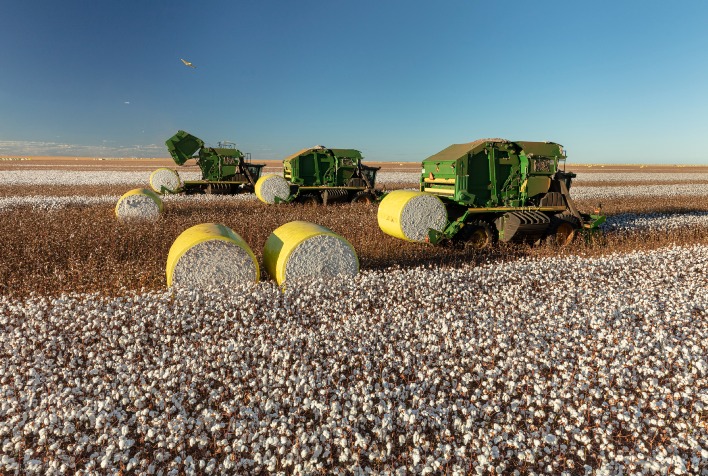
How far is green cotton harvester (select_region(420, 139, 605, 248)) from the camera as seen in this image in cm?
1170

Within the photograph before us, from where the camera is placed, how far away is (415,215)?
37.6 feet

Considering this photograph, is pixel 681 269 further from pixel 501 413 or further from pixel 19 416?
pixel 19 416

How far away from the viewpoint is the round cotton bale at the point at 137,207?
576 inches

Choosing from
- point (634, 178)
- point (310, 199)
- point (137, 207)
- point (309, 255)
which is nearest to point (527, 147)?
point (309, 255)

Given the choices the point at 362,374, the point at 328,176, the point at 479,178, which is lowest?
the point at 362,374

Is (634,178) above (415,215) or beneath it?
above

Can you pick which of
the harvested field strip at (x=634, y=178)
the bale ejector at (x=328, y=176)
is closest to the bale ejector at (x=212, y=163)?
the bale ejector at (x=328, y=176)

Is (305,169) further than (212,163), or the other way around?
(212,163)

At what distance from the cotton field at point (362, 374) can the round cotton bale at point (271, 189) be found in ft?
38.3

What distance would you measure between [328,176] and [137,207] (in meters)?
9.19

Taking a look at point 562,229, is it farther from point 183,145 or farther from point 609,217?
point 183,145

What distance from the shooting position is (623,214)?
19.0 meters

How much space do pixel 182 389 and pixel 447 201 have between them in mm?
9616

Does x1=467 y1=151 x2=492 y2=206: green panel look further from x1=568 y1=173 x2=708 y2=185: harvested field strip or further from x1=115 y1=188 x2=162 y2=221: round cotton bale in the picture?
x1=568 y1=173 x2=708 y2=185: harvested field strip
